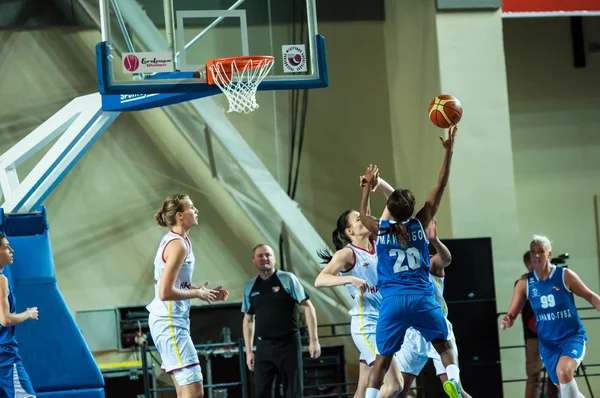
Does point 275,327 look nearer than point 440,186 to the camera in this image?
No

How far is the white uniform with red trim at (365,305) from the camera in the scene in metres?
7.51

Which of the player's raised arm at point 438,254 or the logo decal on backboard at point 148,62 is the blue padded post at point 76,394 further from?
the player's raised arm at point 438,254

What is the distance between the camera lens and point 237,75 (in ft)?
25.6

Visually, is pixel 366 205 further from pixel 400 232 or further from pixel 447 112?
pixel 447 112

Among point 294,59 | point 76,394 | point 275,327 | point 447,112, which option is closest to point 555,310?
point 447,112

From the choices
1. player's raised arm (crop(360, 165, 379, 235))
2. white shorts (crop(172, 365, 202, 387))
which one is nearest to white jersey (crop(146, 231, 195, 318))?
white shorts (crop(172, 365, 202, 387))

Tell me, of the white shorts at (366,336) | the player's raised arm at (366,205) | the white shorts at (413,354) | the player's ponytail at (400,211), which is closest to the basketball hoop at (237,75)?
the player's raised arm at (366,205)

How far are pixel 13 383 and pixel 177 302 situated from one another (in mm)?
1468

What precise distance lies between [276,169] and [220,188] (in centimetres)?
86

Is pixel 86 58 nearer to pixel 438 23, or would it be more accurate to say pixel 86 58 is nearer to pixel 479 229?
pixel 438 23

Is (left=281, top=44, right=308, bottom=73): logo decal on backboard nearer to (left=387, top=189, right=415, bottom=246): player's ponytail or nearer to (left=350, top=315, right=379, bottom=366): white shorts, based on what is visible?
(left=387, top=189, right=415, bottom=246): player's ponytail

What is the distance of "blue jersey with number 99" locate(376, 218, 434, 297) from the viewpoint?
6.64 m

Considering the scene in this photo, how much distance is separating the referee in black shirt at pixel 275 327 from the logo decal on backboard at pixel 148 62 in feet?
7.01

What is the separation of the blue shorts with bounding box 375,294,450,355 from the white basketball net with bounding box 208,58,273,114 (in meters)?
2.25
